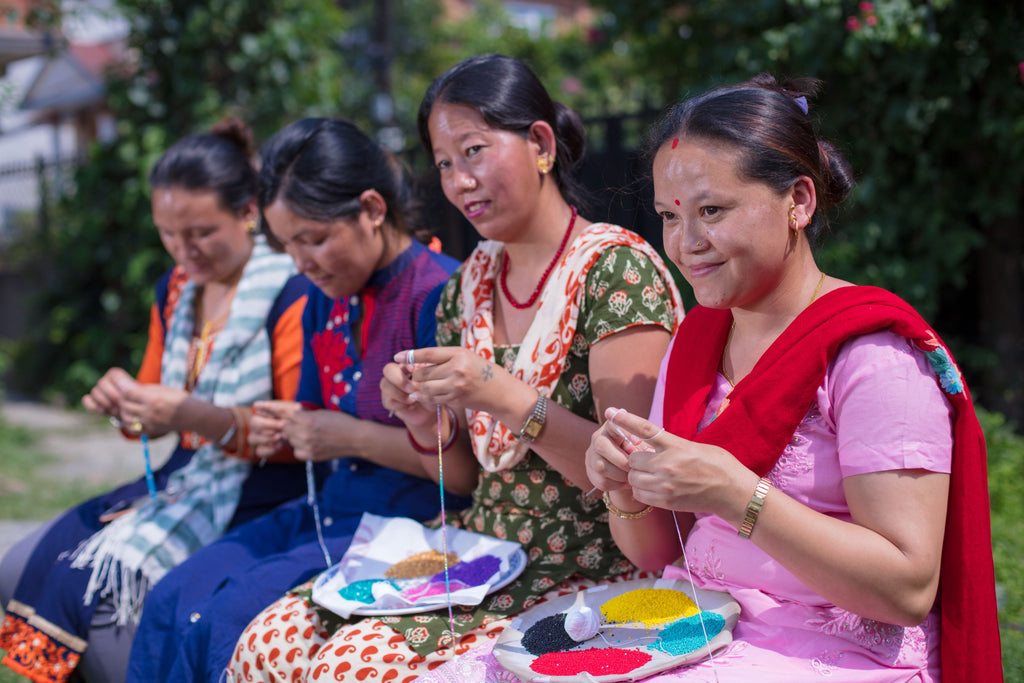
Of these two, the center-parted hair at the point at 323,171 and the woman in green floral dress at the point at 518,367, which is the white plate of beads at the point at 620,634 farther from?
the center-parted hair at the point at 323,171

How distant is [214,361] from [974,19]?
3.80 metres

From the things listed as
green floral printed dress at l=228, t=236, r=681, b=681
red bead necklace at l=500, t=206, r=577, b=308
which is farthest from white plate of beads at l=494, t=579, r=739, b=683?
red bead necklace at l=500, t=206, r=577, b=308

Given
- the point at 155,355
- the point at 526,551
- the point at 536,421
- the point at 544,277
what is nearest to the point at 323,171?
the point at 544,277

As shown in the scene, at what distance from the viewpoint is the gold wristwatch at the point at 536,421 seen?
202cm

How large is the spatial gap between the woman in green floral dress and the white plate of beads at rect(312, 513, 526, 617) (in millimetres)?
40

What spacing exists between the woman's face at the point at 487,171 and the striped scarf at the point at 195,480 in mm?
1244

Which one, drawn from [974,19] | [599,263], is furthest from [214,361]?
[974,19]

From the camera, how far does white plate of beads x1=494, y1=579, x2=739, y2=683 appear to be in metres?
1.61

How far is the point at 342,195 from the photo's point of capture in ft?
8.96

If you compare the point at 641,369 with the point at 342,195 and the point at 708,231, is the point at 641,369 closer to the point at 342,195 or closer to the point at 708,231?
the point at 708,231

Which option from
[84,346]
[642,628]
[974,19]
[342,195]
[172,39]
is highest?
[172,39]

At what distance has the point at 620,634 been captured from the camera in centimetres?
177

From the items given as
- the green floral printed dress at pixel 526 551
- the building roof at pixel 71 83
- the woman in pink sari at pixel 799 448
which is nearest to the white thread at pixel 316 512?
the green floral printed dress at pixel 526 551

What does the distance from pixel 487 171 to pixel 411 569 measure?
1.03 m
